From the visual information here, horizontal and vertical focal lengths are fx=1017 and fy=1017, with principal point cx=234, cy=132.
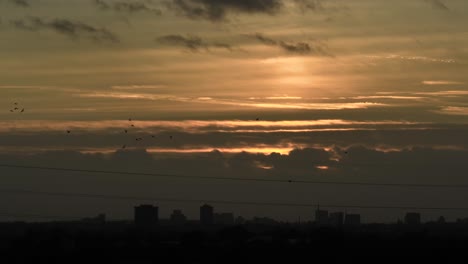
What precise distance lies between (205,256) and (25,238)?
132 ft

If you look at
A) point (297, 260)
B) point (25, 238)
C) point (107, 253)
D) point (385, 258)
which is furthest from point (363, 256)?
point (25, 238)

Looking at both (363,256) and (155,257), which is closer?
(155,257)

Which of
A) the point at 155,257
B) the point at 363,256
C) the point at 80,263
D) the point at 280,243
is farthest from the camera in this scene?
the point at 280,243

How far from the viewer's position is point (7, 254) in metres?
120

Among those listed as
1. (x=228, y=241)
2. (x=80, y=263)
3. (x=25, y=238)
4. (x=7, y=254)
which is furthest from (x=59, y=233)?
(x=80, y=263)

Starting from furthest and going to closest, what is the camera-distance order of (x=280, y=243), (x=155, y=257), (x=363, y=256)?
(x=280, y=243) < (x=363, y=256) < (x=155, y=257)

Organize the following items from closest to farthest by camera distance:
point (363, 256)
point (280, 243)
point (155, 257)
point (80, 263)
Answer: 1. point (80, 263)
2. point (155, 257)
3. point (363, 256)
4. point (280, 243)

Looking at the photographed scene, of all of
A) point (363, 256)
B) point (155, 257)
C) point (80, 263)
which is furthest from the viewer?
point (363, 256)

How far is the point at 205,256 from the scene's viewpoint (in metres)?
124

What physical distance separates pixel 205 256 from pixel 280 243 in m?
28.4

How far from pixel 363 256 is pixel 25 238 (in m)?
53.7

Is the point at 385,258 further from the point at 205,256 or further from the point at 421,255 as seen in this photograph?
the point at 205,256

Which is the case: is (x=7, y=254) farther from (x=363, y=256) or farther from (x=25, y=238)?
(x=363, y=256)

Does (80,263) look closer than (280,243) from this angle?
Yes
